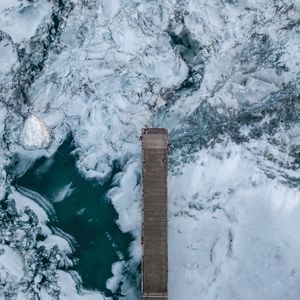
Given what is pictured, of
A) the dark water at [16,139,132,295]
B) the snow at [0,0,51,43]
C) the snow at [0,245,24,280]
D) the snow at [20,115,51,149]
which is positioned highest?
the snow at [0,0,51,43]

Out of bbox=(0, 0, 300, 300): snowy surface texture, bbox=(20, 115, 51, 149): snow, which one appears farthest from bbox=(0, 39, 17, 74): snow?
bbox=(20, 115, 51, 149): snow

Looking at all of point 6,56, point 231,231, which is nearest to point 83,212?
point 231,231

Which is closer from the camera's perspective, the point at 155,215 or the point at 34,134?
the point at 155,215

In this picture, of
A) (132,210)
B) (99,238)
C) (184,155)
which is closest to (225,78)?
(184,155)

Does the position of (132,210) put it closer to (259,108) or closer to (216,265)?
(216,265)

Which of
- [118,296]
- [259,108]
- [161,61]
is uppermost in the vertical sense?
[161,61]

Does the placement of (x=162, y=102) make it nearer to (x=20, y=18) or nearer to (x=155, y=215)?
(x=155, y=215)

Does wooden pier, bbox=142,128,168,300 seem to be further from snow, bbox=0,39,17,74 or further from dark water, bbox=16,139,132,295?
snow, bbox=0,39,17,74
